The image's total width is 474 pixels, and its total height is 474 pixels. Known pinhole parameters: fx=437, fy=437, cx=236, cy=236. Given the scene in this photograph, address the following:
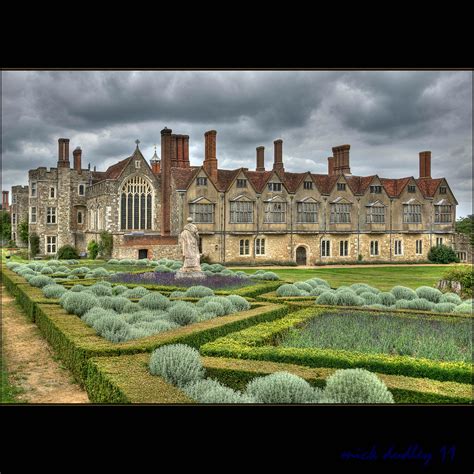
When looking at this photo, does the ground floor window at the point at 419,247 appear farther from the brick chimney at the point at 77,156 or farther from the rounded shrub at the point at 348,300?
the brick chimney at the point at 77,156

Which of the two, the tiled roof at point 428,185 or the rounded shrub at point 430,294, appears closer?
the rounded shrub at point 430,294

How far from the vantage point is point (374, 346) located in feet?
26.8

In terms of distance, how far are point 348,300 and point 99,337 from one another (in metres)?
6.61

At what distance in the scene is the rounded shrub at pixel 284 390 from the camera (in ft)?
18.5

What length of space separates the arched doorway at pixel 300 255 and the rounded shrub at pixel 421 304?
13852 mm

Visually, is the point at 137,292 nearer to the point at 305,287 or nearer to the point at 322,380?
the point at 305,287

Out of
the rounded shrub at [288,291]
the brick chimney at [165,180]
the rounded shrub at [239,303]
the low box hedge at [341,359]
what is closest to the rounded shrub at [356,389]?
the low box hedge at [341,359]

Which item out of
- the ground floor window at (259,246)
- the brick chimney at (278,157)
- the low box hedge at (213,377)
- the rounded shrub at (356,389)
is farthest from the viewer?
the brick chimney at (278,157)

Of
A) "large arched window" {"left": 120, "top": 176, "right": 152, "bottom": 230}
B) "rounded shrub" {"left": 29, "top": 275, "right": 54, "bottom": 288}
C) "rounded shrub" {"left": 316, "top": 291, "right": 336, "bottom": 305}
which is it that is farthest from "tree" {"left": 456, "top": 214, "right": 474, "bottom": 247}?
"rounded shrub" {"left": 29, "top": 275, "right": 54, "bottom": 288}

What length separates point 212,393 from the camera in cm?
568

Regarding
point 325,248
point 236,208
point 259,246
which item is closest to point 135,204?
point 259,246
